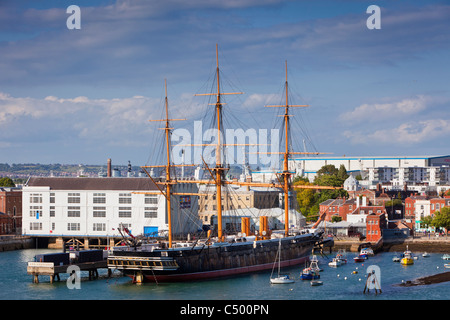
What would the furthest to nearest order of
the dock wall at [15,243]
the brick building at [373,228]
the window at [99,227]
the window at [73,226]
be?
1. the window at [73,226]
2. the dock wall at [15,243]
3. the window at [99,227]
4. the brick building at [373,228]

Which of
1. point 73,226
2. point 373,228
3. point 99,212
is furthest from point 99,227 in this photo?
point 373,228

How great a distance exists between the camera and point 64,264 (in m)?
69.1

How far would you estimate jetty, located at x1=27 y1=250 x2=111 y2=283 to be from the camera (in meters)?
67.4

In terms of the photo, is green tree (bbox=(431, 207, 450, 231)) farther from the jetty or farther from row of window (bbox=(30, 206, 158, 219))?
the jetty

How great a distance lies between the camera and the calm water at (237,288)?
59375 millimetres

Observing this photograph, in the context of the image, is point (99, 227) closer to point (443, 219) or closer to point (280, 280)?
point (280, 280)

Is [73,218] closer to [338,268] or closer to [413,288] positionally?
[338,268]

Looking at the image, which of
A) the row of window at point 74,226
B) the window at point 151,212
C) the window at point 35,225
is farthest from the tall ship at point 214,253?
the window at point 35,225

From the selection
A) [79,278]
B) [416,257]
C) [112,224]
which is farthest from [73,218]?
[416,257]

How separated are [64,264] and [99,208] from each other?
32142 mm

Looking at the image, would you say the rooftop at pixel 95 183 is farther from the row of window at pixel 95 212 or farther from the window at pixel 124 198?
the row of window at pixel 95 212

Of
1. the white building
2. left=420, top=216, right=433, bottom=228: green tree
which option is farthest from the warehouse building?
left=420, top=216, right=433, bottom=228: green tree

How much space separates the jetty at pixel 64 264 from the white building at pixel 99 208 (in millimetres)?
24502

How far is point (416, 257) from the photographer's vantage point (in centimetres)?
8594
